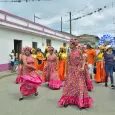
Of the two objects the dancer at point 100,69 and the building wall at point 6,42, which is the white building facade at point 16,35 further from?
the dancer at point 100,69

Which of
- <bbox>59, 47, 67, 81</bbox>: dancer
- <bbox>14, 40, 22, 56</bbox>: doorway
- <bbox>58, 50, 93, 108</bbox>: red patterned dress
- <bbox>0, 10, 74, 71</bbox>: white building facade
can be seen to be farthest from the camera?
<bbox>14, 40, 22, 56</bbox>: doorway

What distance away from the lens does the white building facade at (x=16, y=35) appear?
774 inches

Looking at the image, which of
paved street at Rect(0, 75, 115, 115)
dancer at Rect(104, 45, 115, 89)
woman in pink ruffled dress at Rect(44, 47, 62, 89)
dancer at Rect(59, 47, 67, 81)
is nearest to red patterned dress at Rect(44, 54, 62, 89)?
woman in pink ruffled dress at Rect(44, 47, 62, 89)

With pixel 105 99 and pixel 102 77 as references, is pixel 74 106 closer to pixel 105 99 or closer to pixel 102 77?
pixel 105 99

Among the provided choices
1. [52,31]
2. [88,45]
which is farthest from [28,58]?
[52,31]

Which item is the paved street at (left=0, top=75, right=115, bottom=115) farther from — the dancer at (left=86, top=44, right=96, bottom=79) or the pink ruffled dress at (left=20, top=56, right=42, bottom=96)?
the dancer at (left=86, top=44, right=96, bottom=79)

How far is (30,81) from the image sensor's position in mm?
8453

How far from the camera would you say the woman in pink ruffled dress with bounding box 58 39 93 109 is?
722cm

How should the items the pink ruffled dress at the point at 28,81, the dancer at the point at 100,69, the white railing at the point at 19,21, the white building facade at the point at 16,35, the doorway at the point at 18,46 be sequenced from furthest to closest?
1. the doorway at the point at 18,46
2. the white railing at the point at 19,21
3. the white building facade at the point at 16,35
4. the dancer at the point at 100,69
5. the pink ruffled dress at the point at 28,81

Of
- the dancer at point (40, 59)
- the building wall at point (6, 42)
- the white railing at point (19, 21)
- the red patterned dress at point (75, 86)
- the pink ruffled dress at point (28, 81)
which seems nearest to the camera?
the red patterned dress at point (75, 86)

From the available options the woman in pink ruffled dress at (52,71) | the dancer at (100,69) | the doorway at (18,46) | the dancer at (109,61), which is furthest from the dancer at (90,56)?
the doorway at (18,46)

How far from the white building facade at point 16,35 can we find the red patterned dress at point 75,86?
1239 cm

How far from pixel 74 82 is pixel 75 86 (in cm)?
11

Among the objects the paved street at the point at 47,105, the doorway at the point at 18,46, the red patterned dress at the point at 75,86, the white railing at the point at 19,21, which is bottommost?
the paved street at the point at 47,105
